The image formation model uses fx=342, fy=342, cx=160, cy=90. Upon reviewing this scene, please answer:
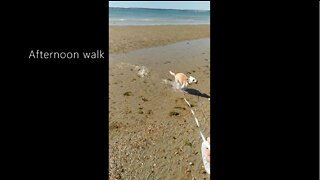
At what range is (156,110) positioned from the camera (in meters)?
2.35

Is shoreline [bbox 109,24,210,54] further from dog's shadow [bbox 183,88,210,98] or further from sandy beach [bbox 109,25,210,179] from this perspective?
dog's shadow [bbox 183,88,210,98]

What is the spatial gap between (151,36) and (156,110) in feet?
4.52

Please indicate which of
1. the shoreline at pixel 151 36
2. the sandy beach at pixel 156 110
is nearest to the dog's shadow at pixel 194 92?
the sandy beach at pixel 156 110

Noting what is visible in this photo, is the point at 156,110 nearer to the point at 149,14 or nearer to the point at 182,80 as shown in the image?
the point at 182,80

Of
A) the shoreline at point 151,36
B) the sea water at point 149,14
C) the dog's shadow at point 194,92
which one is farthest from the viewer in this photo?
the shoreline at point 151,36

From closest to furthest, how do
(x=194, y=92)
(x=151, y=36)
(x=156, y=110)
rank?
(x=194, y=92), (x=156, y=110), (x=151, y=36)

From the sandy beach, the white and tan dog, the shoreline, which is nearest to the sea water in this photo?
the sandy beach

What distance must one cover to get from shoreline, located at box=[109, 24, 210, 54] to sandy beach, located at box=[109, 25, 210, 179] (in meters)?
0.02

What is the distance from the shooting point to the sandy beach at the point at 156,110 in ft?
6.12

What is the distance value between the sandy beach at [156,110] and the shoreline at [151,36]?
→ 0.02m

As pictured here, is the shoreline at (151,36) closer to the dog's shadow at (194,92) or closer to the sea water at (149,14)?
the sea water at (149,14)

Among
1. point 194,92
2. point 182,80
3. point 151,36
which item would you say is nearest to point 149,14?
point 182,80
